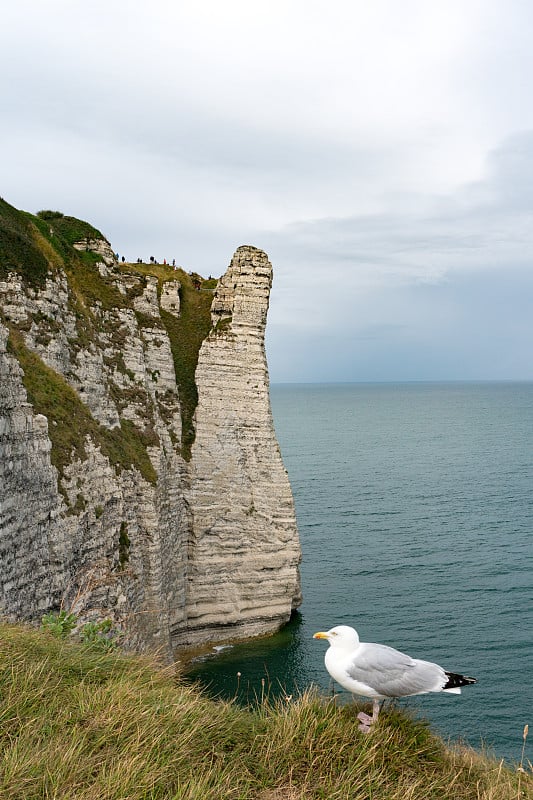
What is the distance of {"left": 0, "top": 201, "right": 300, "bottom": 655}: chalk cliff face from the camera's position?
17906 mm

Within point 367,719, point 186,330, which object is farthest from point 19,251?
point 367,719

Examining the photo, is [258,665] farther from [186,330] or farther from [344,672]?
[344,672]

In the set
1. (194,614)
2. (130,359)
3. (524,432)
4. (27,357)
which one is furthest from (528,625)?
(524,432)

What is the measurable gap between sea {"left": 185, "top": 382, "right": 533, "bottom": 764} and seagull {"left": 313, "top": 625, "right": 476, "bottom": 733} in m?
0.68

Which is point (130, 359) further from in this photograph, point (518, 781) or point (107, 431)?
point (518, 781)

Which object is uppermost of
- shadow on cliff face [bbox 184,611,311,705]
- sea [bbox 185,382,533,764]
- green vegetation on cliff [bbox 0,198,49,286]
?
green vegetation on cliff [bbox 0,198,49,286]

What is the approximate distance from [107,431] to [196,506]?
27.6ft

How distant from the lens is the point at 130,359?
29.8 m

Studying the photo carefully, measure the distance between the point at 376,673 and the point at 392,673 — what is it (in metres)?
0.20

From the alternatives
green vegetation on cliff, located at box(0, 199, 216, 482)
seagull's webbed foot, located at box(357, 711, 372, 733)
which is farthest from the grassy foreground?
green vegetation on cliff, located at box(0, 199, 216, 482)

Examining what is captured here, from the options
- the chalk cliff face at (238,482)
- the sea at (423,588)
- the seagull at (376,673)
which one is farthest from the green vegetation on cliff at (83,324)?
the seagull at (376,673)

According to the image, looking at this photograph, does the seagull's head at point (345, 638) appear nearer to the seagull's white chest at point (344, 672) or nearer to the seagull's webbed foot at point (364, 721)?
the seagull's white chest at point (344, 672)

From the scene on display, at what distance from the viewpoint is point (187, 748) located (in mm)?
6121

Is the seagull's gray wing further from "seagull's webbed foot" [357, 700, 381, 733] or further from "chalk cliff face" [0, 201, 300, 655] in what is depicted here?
"chalk cliff face" [0, 201, 300, 655]
